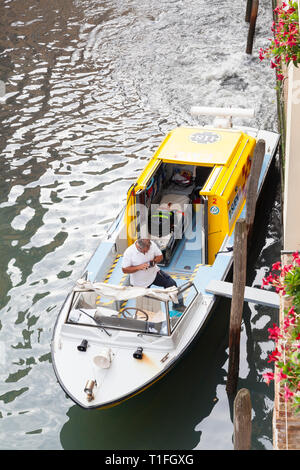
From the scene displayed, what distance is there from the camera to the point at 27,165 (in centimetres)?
1567

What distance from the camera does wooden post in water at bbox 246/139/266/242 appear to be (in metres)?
11.6

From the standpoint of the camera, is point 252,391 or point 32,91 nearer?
point 252,391

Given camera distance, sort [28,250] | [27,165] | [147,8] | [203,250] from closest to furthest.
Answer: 1. [203,250]
2. [28,250]
3. [27,165]
4. [147,8]

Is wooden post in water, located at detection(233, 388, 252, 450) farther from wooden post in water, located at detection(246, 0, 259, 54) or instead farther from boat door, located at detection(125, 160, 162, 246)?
wooden post in water, located at detection(246, 0, 259, 54)

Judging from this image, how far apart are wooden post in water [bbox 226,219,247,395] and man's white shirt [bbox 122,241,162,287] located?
5.13 feet

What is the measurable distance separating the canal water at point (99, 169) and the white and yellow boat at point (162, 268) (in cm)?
89

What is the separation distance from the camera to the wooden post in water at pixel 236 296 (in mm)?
8977

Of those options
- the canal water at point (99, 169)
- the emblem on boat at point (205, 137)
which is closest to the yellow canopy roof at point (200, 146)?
the emblem on boat at point (205, 137)

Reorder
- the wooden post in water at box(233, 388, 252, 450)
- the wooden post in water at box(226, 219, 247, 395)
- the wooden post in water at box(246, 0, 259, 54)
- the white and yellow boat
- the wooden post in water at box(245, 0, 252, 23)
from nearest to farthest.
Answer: the wooden post in water at box(233, 388, 252, 450) → the wooden post in water at box(226, 219, 247, 395) → the white and yellow boat → the wooden post in water at box(246, 0, 259, 54) → the wooden post in water at box(245, 0, 252, 23)

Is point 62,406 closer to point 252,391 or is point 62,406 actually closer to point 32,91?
point 252,391

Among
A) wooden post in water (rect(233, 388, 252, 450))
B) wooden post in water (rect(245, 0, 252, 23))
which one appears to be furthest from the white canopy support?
wooden post in water (rect(245, 0, 252, 23))

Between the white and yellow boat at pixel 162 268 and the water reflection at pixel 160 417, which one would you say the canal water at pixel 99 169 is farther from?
the white and yellow boat at pixel 162 268
